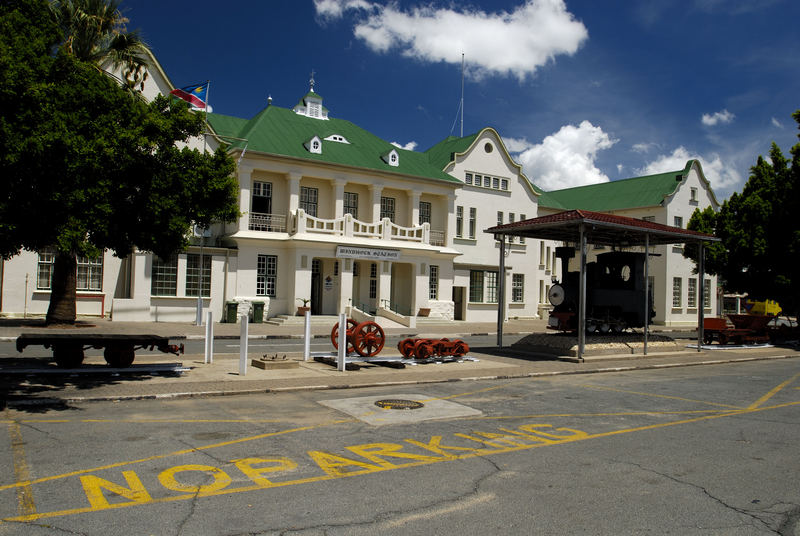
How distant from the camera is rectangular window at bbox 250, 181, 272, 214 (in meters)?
33.3

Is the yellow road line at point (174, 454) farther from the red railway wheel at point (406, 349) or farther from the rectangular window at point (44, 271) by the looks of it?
the rectangular window at point (44, 271)

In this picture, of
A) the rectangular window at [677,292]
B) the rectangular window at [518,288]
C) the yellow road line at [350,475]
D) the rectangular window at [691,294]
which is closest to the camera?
the yellow road line at [350,475]

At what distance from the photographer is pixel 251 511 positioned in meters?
5.35

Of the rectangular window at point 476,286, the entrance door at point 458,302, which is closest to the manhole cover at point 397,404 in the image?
the entrance door at point 458,302

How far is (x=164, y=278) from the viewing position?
29.6 m

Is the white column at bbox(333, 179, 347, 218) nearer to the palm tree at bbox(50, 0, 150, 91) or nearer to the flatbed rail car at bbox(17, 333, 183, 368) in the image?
the palm tree at bbox(50, 0, 150, 91)

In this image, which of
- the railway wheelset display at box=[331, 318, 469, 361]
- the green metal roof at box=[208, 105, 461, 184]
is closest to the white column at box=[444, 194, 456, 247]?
the green metal roof at box=[208, 105, 461, 184]

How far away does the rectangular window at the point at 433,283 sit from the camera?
124 ft

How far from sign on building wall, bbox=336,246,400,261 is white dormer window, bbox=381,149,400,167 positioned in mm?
6387

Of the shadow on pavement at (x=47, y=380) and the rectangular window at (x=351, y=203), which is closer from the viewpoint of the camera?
the shadow on pavement at (x=47, y=380)

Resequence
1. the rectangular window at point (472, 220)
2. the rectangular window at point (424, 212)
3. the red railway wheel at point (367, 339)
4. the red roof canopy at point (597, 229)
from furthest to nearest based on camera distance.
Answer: the rectangular window at point (472, 220) < the rectangular window at point (424, 212) < the red roof canopy at point (597, 229) < the red railway wheel at point (367, 339)

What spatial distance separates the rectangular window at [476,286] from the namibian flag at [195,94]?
65.2ft

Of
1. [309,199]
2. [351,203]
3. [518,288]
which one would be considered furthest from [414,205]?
[518,288]

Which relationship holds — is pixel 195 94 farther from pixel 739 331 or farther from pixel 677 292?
pixel 677 292
